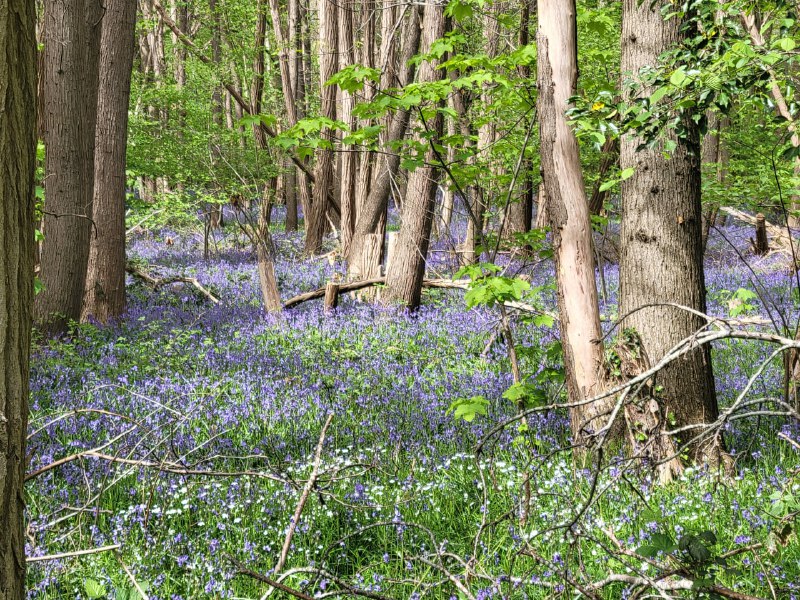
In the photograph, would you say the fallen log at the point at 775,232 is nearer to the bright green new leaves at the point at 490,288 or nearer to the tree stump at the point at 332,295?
the tree stump at the point at 332,295

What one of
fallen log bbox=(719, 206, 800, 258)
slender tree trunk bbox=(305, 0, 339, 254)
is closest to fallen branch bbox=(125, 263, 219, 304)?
slender tree trunk bbox=(305, 0, 339, 254)

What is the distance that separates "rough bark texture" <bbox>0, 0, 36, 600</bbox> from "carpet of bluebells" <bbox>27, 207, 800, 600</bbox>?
0.87 meters

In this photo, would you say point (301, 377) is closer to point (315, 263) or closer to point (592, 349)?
point (592, 349)

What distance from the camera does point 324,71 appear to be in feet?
49.0

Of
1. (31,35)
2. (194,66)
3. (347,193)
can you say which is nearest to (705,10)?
(31,35)

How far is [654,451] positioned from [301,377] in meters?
3.59

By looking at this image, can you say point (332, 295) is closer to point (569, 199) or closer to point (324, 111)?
point (569, 199)

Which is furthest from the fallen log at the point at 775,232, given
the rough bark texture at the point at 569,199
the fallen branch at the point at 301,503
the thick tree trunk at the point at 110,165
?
the fallen branch at the point at 301,503

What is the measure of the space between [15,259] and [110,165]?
28.1 feet

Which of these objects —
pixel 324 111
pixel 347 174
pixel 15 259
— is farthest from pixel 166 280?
pixel 15 259

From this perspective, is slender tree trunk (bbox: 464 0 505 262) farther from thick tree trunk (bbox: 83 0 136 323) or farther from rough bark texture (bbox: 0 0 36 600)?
thick tree trunk (bbox: 83 0 136 323)

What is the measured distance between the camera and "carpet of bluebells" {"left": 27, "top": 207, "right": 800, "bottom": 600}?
3.11 meters

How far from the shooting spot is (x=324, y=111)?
15.6 m

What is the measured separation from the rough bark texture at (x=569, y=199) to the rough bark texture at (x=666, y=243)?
0.31 m
